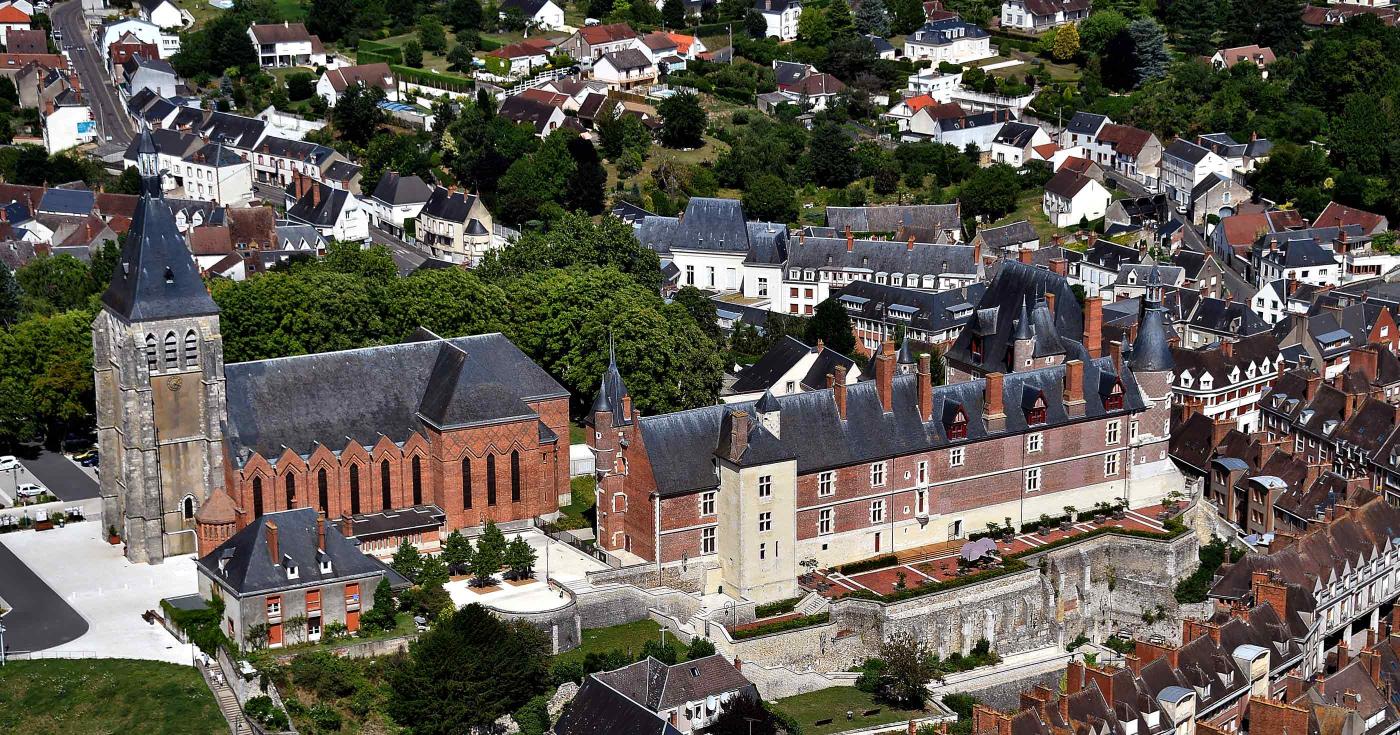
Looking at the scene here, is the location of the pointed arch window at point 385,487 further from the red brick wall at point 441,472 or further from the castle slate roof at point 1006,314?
the castle slate roof at point 1006,314

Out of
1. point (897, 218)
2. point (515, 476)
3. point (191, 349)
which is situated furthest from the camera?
point (897, 218)

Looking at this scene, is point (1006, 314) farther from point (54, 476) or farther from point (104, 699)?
point (104, 699)

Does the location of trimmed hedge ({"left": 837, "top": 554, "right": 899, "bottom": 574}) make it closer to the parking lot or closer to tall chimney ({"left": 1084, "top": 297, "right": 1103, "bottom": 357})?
tall chimney ({"left": 1084, "top": 297, "right": 1103, "bottom": 357})

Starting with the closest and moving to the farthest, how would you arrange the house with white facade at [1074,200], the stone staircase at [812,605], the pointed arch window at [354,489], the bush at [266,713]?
the bush at [266,713], the stone staircase at [812,605], the pointed arch window at [354,489], the house with white facade at [1074,200]

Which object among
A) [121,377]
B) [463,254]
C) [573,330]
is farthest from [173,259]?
[463,254]

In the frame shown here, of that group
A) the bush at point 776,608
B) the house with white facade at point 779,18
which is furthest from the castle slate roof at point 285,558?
the house with white facade at point 779,18

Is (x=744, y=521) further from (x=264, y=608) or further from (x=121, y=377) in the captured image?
(x=121, y=377)

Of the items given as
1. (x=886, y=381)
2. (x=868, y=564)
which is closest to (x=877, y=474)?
(x=868, y=564)
